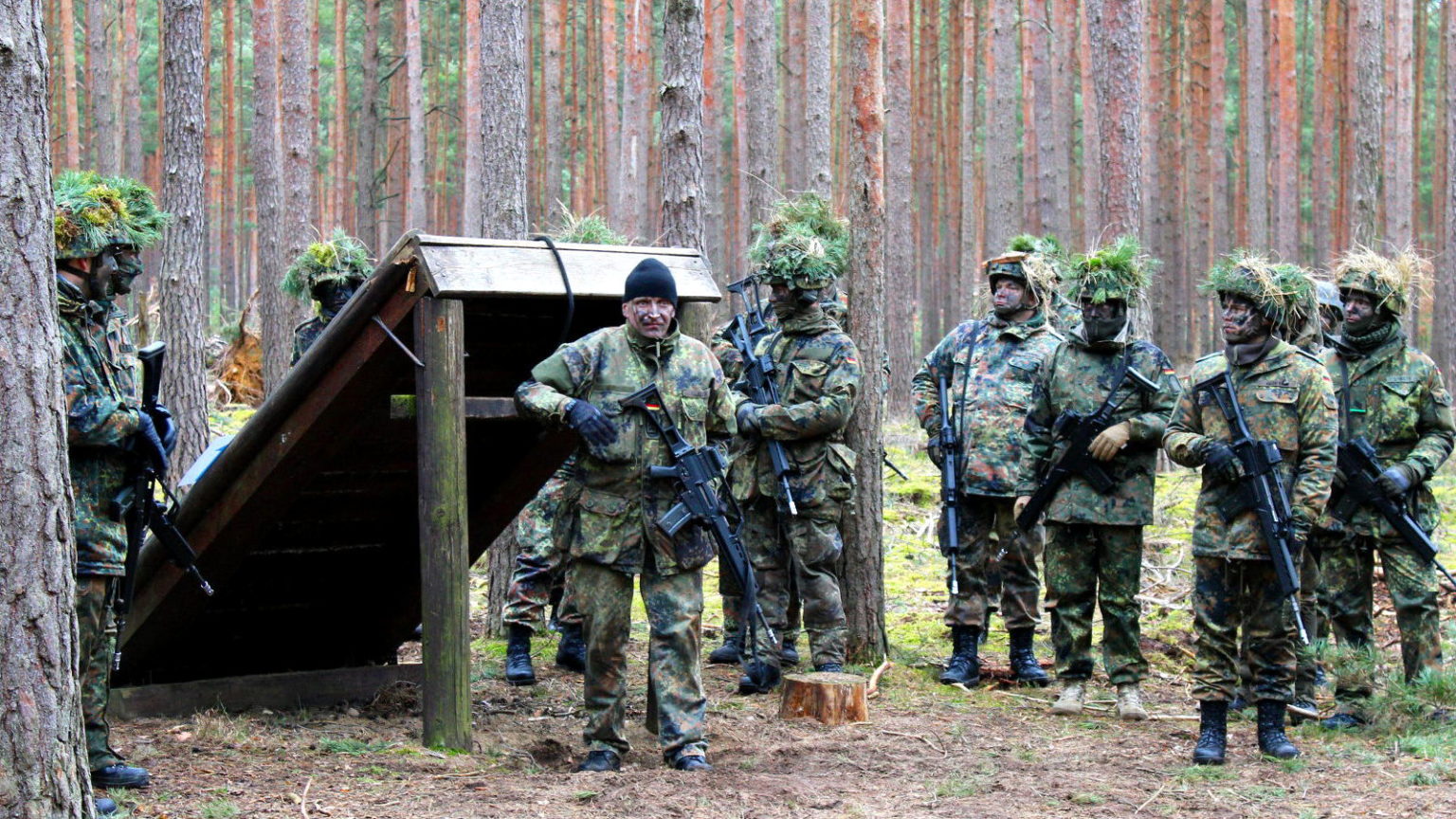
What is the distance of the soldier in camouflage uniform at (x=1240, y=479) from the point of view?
20.3 feet

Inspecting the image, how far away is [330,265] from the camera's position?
Result: 28.3 feet

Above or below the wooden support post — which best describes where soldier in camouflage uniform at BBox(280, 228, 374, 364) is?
above

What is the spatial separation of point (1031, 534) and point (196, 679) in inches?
194

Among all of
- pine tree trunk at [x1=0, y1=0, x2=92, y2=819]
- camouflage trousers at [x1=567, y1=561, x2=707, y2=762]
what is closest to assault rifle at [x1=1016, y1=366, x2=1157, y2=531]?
camouflage trousers at [x1=567, y1=561, x2=707, y2=762]

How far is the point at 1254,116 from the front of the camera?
2481 cm

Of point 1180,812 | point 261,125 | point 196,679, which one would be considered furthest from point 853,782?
point 261,125

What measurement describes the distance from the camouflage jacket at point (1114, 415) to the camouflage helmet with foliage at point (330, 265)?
4253 mm

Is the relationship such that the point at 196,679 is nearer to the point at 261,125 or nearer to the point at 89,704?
the point at 89,704

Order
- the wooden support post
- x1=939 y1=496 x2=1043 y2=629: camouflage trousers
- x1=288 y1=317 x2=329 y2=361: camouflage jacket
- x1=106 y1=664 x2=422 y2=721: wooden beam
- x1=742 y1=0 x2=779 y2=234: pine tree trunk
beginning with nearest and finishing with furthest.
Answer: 1. the wooden support post
2. x1=106 y1=664 x2=422 y2=721: wooden beam
3. x1=939 y1=496 x2=1043 y2=629: camouflage trousers
4. x1=288 y1=317 x2=329 y2=361: camouflage jacket
5. x1=742 y1=0 x2=779 y2=234: pine tree trunk

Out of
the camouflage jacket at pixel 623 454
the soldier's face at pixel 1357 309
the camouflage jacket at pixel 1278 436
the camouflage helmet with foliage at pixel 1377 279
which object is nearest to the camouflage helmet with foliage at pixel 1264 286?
the camouflage jacket at pixel 1278 436

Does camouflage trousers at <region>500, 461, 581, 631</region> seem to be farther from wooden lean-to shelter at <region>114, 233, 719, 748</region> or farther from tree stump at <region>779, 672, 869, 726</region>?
tree stump at <region>779, 672, 869, 726</region>

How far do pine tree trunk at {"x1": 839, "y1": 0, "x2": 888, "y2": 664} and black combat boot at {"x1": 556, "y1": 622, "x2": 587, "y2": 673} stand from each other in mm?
1649

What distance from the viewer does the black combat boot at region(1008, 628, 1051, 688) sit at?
807 centimetres

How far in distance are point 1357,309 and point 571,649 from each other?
486 centimetres
